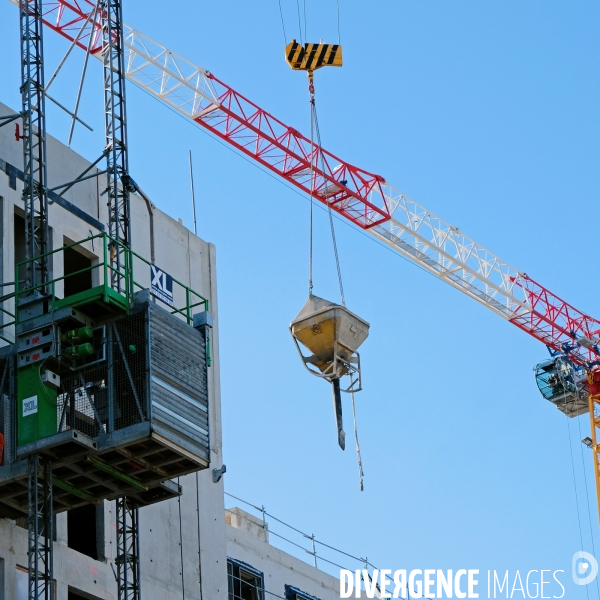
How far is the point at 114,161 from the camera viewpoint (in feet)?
153

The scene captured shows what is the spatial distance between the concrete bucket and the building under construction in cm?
245

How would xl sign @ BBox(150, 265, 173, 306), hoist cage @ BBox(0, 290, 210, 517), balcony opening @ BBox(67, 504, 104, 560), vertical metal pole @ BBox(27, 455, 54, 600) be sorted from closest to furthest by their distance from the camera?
hoist cage @ BBox(0, 290, 210, 517), vertical metal pole @ BBox(27, 455, 54, 600), balcony opening @ BBox(67, 504, 104, 560), xl sign @ BBox(150, 265, 173, 306)

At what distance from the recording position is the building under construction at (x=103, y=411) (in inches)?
1452

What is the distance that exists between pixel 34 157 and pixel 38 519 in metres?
11.5

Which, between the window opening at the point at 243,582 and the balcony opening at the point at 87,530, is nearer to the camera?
the balcony opening at the point at 87,530

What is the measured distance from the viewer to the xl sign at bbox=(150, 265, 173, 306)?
1879 inches

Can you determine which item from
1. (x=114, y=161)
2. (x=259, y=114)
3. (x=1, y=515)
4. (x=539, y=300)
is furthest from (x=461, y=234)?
(x=1, y=515)

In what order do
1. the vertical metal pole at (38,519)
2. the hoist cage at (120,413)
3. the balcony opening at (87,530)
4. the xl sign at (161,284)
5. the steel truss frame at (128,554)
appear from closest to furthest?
the hoist cage at (120,413), the vertical metal pole at (38,519), the steel truss frame at (128,554), the balcony opening at (87,530), the xl sign at (161,284)

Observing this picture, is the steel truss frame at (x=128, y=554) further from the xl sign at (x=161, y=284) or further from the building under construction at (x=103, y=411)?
the xl sign at (x=161, y=284)

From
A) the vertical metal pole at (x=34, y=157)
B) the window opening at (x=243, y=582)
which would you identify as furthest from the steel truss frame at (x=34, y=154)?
the window opening at (x=243, y=582)

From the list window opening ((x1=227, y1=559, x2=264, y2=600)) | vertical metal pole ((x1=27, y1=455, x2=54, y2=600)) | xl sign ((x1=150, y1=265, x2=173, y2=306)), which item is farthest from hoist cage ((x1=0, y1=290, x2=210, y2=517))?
window opening ((x1=227, y1=559, x2=264, y2=600))

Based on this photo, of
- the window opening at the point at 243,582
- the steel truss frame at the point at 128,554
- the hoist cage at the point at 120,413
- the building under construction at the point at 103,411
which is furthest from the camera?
the window opening at the point at 243,582

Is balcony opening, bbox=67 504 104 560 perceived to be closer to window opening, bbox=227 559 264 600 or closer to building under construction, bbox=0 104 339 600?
building under construction, bbox=0 104 339 600

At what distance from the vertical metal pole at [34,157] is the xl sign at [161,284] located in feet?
17.7
